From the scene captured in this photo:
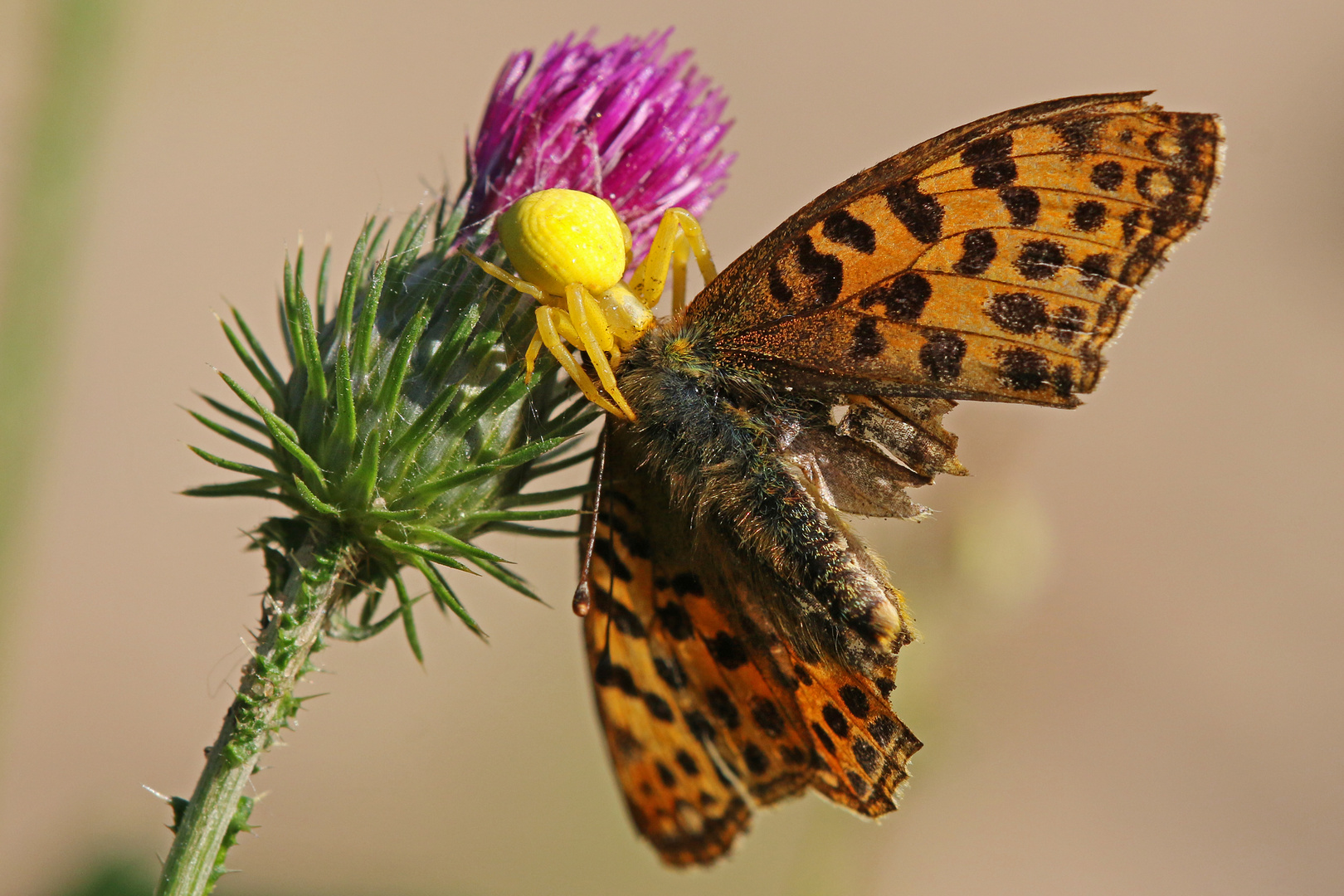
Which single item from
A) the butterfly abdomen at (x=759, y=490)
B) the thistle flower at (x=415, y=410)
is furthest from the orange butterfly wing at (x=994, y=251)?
the thistle flower at (x=415, y=410)

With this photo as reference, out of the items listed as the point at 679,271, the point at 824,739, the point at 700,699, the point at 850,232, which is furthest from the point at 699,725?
the point at 850,232

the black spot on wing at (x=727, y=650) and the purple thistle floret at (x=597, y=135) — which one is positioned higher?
the purple thistle floret at (x=597, y=135)

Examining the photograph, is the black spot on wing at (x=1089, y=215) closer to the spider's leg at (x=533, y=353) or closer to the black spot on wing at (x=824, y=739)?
the spider's leg at (x=533, y=353)

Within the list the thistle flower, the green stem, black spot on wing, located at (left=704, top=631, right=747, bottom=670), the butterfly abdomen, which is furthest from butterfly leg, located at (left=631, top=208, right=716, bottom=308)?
the green stem

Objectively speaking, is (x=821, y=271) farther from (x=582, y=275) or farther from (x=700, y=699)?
(x=700, y=699)

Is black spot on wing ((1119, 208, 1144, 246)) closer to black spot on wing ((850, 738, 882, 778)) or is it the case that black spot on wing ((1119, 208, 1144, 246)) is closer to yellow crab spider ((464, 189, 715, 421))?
yellow crab spider ((464, 189, 715, 421))

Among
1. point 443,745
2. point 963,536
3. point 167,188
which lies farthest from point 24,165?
point 167,188

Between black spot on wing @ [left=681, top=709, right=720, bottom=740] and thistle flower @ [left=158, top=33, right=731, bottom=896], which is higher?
thistle flower @ [left=158, top=33, right=731, bottom=896]

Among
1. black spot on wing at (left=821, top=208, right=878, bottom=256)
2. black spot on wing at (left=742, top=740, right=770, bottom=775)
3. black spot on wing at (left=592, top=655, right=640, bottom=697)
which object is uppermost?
black spot on wing at (left=821, top=208, right=878, bottom=256)
